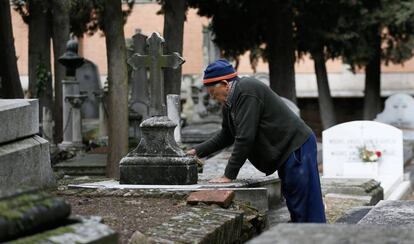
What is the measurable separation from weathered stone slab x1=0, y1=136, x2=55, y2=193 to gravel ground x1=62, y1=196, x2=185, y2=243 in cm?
34

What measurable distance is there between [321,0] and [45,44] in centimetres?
684

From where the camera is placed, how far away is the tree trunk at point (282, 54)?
20031mm

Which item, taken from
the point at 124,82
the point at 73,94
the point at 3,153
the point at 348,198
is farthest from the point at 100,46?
the point at 3,153

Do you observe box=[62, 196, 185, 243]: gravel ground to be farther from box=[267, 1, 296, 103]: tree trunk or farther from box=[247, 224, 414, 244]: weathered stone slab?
box=[267, 1, 296, 103]: tree trunk

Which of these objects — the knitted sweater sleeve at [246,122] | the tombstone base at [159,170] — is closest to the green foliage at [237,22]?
the tombstone base at [159,170]

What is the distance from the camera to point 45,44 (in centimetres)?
2041

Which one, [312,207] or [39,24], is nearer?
[312,207]

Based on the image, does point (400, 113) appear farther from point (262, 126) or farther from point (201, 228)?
point (201, 228)

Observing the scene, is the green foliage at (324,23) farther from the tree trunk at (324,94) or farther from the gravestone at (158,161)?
the gravestone at (158,161)

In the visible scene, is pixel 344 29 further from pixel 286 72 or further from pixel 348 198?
pixel 348 198

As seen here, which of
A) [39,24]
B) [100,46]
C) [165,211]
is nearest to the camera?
[165,211]

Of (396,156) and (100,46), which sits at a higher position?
(100,46)

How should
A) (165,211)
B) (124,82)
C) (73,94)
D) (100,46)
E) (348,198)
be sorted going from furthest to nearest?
(100,46) < (73,94) < (124,82) < (348,198) < (165,211)

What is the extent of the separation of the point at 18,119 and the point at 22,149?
0.23 m
